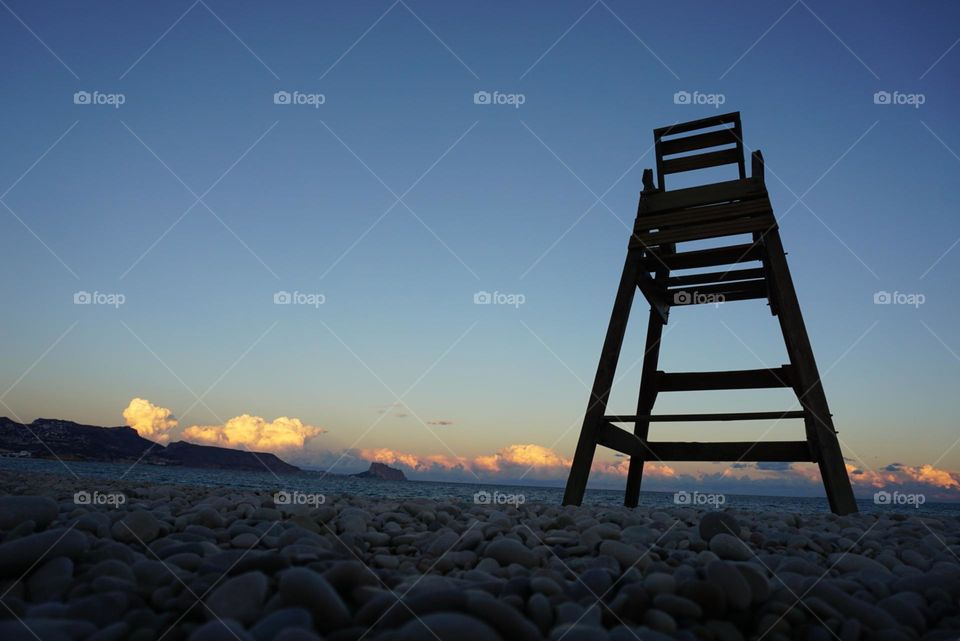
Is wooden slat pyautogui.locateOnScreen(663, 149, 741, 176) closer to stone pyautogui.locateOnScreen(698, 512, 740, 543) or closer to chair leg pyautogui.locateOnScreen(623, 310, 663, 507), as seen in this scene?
chair leg pyautogui.locateOnScreen(623, 310, 663, 507)

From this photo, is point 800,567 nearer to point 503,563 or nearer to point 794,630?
point 794,630

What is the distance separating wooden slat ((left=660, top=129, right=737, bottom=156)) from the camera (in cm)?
613

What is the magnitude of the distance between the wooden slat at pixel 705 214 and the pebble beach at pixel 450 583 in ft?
9.75

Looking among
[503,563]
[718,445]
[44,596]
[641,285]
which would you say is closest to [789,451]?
[718,445]

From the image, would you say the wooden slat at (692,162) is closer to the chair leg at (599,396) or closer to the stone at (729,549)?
the chair leg at (599,396)

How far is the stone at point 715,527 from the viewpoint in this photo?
3258mm

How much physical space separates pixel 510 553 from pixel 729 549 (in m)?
1.09

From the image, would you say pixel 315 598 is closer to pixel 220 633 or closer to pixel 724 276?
pixel 220 633

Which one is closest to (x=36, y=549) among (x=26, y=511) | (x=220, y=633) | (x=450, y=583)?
(x=26, y=511)

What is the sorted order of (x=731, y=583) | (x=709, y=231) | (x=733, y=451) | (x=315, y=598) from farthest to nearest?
1. (x=709, y=231)
2. (x=733, y=451)
3. (x=731, y=583)
4. (x=315, y=598)

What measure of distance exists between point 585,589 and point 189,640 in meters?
1.32

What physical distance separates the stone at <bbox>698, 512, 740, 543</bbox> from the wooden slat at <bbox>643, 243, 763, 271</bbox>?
9.36 ft

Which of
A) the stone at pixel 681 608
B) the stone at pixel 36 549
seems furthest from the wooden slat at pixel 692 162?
the stone at pixel 36 549

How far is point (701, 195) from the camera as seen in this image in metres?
5.64
